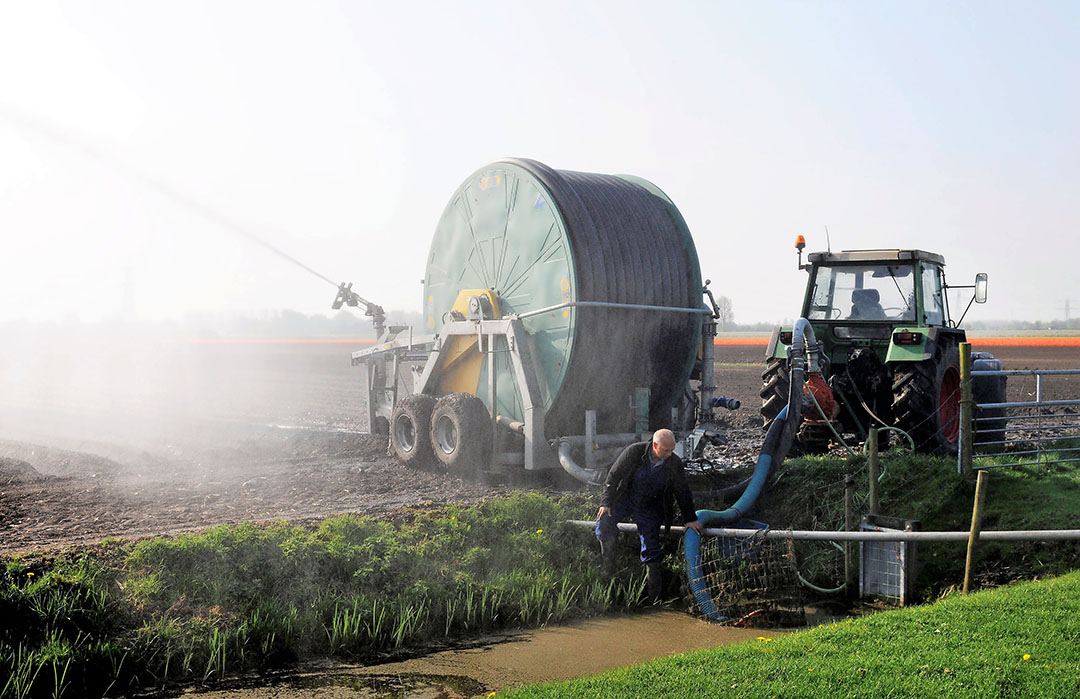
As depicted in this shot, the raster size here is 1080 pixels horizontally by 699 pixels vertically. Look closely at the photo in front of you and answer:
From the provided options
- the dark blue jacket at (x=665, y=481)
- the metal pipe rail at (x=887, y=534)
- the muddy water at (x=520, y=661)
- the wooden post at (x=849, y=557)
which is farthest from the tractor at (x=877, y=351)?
the muddy water at (x=520, y=661)

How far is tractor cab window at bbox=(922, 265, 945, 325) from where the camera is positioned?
1168 centimetres

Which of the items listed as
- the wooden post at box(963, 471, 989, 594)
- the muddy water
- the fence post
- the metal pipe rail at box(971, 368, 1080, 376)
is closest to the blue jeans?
the muddy water

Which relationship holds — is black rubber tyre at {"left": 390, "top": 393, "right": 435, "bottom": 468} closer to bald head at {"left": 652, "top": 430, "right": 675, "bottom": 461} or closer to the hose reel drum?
the hose reel drum

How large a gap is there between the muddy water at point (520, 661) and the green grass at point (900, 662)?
0.84m

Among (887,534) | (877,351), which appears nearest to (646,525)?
(887,534)

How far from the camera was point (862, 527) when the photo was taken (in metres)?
8.69

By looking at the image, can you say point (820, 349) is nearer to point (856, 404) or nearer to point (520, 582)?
point (856, 404)

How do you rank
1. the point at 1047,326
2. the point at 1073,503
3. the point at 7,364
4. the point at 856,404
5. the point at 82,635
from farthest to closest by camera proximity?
the point at 1047,326 → the point at 7,364 → the point at 856,404 → the point at 1073,503 → the point at 82,635

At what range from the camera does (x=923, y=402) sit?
10586mm

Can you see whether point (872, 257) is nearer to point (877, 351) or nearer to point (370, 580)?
point (877, 351)

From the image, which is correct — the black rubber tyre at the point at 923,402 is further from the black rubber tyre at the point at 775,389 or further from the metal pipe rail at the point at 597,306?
the metal pipe rail at the point at 597,306

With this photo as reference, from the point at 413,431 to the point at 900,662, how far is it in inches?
339

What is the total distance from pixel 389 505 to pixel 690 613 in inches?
159

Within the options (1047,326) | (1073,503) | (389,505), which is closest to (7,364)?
(389,505)
